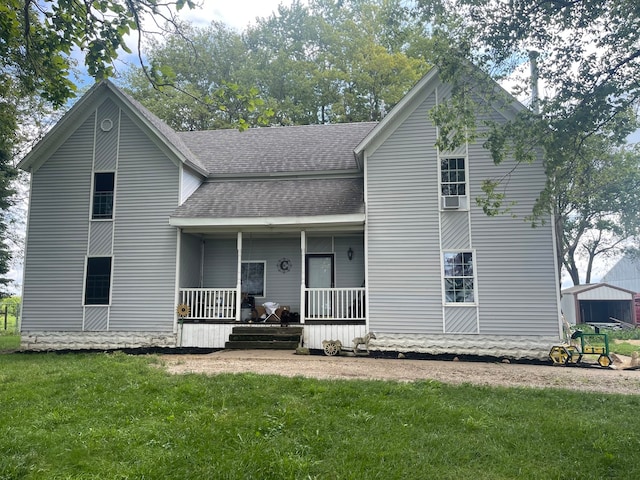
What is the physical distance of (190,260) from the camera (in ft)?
43.1

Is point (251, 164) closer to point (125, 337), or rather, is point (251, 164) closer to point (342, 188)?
point (342, 188)

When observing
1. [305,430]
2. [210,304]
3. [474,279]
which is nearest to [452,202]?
[474,279]

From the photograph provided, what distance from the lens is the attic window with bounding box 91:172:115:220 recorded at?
12.7 meters

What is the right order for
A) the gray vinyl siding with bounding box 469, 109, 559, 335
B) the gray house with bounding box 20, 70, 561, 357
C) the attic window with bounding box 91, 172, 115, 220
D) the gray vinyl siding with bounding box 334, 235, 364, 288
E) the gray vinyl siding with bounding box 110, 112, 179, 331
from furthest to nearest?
the gray vinyl siding with bounding box 334, 235, 364, 288, the attic window with bounding box 91, 172, 115, 220, the gray vinyl siding with bounding box 110, 112, 179, 331, the gray house with bounding box 20, 70, 561, 357, the gray vinyl siding with bounding box 469, 109, 559, 335

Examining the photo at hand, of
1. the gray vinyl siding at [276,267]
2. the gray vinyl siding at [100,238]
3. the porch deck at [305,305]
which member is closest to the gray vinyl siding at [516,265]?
the porch deck at [305,305]

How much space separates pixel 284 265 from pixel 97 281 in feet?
17.9

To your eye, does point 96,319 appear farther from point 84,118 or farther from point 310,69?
point 310,69

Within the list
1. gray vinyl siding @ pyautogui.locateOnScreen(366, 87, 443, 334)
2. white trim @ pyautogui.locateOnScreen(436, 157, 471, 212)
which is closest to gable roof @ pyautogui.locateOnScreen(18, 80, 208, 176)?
gray vinyl siding @ pyautogui.locateOnScreen(366, 87, 443, 334)

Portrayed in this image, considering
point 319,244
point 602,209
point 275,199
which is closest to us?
point 275,199

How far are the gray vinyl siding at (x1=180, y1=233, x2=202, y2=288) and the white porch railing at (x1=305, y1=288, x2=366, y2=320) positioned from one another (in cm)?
367

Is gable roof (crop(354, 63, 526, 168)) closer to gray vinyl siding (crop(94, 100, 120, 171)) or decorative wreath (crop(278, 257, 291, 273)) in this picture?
decorative wreath (crop(278, 257, 291, 273))

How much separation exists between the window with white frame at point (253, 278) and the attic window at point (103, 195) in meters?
4.30

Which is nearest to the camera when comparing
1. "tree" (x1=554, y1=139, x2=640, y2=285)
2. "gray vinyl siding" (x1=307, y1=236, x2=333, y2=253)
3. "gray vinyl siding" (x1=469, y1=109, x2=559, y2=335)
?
"gray vinyl siding" (x1=469, y1=109, x2=559, y2=335)

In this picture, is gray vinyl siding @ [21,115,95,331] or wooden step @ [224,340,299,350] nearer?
wooden step @ [224,340,299,350]
